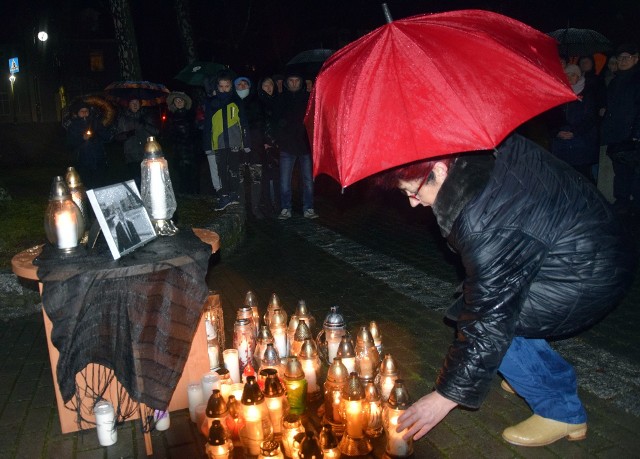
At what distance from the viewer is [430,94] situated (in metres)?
2.58

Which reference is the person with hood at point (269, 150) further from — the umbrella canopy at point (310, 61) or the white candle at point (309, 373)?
the white candle at point (309, 373)

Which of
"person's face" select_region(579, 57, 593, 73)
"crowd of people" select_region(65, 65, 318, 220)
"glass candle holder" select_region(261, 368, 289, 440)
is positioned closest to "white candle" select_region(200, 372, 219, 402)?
"glass candle holder" select_region(261, 368, 289, 440)

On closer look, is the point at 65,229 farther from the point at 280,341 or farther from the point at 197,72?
the point at 197,72

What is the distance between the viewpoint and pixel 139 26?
1708 inches

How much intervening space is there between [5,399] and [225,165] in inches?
232

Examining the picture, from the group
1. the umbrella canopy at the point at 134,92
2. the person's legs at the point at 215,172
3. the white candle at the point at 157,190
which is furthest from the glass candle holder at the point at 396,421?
the umbrella canopy at the point at 134,92

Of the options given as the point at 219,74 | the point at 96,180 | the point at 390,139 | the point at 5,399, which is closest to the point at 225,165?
the point at 219,74

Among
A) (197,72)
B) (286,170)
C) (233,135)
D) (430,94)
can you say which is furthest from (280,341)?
(197,72)

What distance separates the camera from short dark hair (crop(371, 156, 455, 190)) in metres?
2.67

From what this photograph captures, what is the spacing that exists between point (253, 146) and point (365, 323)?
554cm

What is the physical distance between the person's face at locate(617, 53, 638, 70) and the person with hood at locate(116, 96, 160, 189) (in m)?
7.88

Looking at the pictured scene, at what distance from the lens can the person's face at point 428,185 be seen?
2.69 metres

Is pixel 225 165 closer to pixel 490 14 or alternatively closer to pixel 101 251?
pixel 101 251

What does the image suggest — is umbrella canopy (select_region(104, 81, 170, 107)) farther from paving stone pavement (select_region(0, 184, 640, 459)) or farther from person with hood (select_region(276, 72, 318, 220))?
paving stone pavement (select_region(0, 184, 640, 459))
